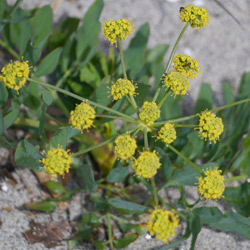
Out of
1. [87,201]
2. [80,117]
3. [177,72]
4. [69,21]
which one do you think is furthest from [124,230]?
[69,21]

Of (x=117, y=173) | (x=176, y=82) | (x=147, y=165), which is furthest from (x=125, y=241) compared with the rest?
(x=176, y=82)

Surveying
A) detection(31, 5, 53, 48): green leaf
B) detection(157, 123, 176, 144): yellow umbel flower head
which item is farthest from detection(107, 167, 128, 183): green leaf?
detection(31, 5, 53, 48): green leaf

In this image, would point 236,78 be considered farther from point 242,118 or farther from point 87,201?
point 87,201

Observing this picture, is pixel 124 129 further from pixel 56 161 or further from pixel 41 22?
pixel 41 22

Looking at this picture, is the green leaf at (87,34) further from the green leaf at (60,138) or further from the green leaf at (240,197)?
the green leaf at (240,197)

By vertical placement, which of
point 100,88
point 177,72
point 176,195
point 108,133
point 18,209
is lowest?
point 18,209

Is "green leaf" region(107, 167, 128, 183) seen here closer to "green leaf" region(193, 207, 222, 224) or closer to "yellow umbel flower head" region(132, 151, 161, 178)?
"yellow umbel flower head" region(132, 151, 161, 178)

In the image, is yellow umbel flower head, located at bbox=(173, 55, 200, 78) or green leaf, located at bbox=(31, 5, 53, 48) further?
green leaf, located at bbox=(31, 5, 53, 48)
